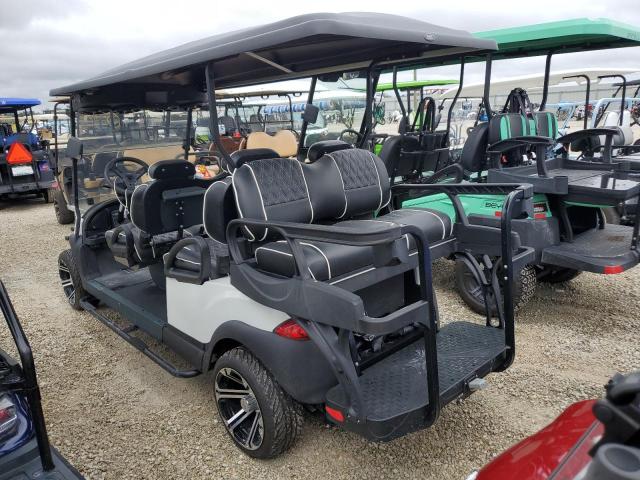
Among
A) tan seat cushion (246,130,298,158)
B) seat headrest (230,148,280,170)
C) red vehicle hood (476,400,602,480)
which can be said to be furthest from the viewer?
tan seat cushion (246,130,298,158)

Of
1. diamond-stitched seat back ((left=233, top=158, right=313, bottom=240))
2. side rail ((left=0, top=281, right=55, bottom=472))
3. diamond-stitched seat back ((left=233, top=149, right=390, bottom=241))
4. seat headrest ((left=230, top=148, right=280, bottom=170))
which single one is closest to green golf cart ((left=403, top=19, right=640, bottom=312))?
diamond-stitched seat back ((left=233, top=149, right=390, bottom=241))

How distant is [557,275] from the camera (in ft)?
14.8

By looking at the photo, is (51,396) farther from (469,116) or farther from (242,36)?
(469,116)

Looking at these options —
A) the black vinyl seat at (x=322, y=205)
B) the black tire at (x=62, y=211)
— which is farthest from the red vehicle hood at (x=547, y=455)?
the black tire at (x=62, y=211)

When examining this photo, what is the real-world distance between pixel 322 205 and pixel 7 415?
186cm

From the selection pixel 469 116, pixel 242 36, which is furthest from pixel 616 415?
pixel 469 116

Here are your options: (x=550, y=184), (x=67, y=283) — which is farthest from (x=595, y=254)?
(x=67, y=283)

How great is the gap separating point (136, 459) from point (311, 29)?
2197 mm

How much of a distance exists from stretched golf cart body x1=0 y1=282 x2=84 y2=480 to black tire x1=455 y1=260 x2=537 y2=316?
294cm

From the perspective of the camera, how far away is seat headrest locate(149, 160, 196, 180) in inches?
135

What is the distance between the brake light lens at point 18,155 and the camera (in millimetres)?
9117

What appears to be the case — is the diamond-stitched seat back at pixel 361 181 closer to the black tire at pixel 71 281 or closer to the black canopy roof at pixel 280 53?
the black canopy roof at pixel 280 53

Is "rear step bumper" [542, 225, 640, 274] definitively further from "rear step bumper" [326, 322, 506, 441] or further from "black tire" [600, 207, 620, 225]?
"black tire" [600, 207, 620, 225]

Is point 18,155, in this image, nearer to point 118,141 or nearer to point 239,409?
point 118,141
